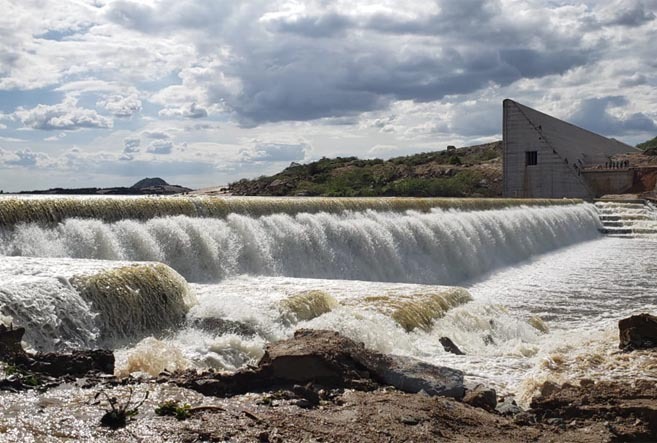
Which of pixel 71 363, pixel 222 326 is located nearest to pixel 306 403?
pixel 71 363

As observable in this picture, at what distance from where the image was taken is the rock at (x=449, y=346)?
8.91 meters

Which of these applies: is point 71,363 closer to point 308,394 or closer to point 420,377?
point 308,394

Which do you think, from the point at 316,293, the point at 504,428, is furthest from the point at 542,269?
the point at 504,428

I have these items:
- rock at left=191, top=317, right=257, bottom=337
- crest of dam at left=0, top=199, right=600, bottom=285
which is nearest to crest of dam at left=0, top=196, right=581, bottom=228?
crest of dam at left=0, top=199, right=600, bottom=285

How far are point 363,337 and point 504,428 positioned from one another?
10.8ft

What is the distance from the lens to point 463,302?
38.1ft

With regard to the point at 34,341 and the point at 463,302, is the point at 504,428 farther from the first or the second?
the point at 463,302

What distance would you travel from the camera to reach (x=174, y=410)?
5254mm

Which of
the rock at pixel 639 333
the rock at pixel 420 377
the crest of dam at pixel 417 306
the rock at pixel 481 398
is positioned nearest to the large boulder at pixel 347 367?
the rock at pixel 420 377

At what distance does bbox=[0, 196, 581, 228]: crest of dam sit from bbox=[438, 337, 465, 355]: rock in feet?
25.3

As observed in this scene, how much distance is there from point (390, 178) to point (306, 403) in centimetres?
5354

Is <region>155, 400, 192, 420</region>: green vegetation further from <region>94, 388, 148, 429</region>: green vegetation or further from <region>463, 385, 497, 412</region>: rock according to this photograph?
<region>463, 385, 497, 412</region>: rock

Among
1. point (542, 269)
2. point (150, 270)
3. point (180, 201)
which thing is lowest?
point (542, 269)

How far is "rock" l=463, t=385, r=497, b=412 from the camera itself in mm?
6203
